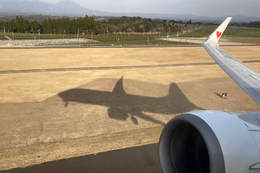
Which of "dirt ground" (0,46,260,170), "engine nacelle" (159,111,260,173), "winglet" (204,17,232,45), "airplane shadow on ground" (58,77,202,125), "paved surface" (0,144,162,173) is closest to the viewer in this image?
"engine nacelle" (159,111,260,173)

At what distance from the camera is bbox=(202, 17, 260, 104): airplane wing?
9.59 m

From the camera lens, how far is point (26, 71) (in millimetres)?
33719

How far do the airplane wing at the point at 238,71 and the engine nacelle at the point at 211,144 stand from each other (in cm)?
401

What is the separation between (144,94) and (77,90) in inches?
317

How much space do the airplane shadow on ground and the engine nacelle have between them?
10.6m

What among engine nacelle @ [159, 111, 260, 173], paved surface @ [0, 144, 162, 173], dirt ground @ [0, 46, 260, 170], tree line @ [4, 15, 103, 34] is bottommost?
paved surface @ [0, 144, 162, 173]

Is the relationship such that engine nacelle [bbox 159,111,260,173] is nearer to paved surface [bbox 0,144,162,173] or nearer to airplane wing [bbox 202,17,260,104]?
airplane wing [bbox 202,17,260,104]

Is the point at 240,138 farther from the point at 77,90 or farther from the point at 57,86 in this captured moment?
the point at 57,86

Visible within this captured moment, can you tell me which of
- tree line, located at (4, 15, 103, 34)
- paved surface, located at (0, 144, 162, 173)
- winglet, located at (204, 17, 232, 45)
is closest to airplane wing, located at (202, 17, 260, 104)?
winglet, located at (204, 17, 232, 45)

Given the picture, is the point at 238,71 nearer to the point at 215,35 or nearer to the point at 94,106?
the point at 215,35

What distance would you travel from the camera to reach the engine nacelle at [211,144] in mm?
4582

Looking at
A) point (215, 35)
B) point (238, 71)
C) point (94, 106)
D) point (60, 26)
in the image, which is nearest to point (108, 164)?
point (94, 106)

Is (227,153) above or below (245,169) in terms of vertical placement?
above

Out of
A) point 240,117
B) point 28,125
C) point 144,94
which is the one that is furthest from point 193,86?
point 240,117
